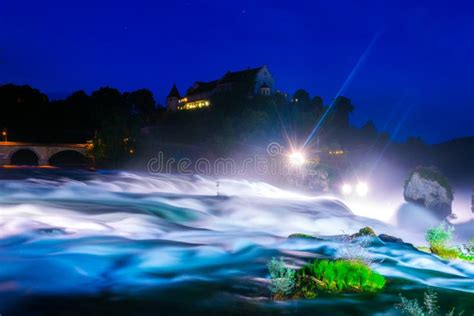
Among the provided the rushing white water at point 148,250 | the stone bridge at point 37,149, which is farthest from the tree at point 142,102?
the rushing white water at point 148,250

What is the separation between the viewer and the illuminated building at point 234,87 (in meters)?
75.6

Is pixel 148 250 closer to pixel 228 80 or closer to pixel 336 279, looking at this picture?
pixel 336 279

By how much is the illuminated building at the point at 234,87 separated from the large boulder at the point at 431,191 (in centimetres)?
3294

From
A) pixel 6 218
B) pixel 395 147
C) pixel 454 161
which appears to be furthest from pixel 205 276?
pixel 454 161

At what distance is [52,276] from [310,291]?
546 centimetres

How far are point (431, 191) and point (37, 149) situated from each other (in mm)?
44069

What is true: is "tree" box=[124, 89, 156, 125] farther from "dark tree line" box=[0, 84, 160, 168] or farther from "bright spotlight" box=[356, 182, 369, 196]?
"bright spotlight" box=[356, 182, 369, 196]

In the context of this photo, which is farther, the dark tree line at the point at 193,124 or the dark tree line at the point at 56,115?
the dark tree line at the point at 56,115

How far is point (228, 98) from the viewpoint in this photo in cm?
7106

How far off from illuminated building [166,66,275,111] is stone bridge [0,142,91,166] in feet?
83.5

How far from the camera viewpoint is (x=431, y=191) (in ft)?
147

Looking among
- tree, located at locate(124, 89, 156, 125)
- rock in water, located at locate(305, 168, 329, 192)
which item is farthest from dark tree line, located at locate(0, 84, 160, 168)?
rock in water, located at locate(305, 168, 329, 192)

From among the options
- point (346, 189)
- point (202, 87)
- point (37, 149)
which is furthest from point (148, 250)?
point (202, 87)

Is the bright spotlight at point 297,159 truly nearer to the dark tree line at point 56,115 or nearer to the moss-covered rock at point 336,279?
the dark tree line at point 56,115
